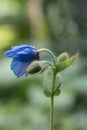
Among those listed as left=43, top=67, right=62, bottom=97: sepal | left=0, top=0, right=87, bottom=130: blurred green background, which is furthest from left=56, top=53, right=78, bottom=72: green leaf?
left=0, top=0, right=87, bottom=130: blurred green background

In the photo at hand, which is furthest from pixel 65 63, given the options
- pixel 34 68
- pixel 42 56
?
pixel 42 56

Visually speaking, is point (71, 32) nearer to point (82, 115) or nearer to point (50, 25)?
point (50, 25)

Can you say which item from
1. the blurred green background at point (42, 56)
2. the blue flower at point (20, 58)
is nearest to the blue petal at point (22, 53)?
the blue flower at point (20, 58)

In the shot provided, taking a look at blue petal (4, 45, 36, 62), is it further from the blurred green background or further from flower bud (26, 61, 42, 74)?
the blurred green background

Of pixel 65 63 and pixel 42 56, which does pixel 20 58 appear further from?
pixel 42 56

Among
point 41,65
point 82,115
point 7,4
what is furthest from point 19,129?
point 7,4

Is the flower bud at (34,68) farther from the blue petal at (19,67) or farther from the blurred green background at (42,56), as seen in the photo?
the blurred green background at (42,56)
